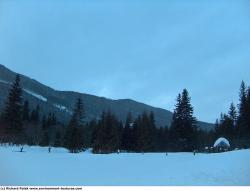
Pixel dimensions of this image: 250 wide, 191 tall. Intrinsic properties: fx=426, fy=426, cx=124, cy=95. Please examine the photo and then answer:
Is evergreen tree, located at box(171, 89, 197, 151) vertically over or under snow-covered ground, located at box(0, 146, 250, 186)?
over

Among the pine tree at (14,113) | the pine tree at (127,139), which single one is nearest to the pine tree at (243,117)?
the pine tree at (127,139)

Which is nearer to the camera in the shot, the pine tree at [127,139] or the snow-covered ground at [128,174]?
the snow-covered ground at [128,174]

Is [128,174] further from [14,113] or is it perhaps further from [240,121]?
[240,121]

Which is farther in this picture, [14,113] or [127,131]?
[127,131]

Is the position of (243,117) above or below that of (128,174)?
above

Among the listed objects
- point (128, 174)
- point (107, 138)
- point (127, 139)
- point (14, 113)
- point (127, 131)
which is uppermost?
point (14, 113)

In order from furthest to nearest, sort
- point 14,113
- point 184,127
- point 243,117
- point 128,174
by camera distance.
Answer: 1. point 243,117
2. point 184,127
3. point 14,113
4. point 128,174

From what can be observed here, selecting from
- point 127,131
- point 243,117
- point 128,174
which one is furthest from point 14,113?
point 128,174

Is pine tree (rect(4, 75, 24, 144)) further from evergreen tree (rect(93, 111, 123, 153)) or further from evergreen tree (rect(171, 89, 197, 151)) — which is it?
evergreen tree (rect(171, 89, 197, 151))

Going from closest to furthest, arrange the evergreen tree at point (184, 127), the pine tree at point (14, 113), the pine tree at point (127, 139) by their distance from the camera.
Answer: the pine tree at point (14, 113) < the evergreen tree at point (184, 127) < the pine tree at point (127, 139)

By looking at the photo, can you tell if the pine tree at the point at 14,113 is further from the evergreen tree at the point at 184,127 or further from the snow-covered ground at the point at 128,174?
the snow-covered ground at the point at 128,174

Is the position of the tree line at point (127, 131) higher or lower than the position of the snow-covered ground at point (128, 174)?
higher

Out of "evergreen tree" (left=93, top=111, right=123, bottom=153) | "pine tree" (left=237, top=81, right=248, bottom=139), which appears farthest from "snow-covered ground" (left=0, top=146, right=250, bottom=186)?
"pine tree" (left=237, top=81, right=248, bottom=139)

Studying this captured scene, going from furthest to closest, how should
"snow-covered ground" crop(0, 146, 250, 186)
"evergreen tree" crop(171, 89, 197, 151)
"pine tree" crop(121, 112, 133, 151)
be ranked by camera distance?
"pine tree" crop(121, 112, 133, 151)
"evergreen tree" crop(171, 89, 197, 151)
"snow-covered ground" crop(0, 146, 250, 186)
